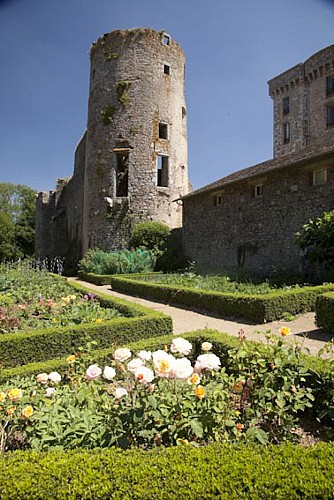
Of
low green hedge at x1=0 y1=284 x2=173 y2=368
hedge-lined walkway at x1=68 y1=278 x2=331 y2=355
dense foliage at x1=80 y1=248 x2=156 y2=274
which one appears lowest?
hedge-lined walkway at x1=68 y1=278 x2=331 y2=355

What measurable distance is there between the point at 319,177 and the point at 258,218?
9.81ft

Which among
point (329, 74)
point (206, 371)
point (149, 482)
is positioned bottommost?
point (149, 482)

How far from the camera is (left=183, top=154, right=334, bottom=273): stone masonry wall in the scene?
12117 mm

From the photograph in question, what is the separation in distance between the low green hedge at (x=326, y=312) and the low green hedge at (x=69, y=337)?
9.13 ft

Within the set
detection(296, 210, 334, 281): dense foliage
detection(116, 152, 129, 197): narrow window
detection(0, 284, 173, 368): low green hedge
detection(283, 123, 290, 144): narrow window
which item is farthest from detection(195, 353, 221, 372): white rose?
detection(283, 123, 290, 144): narrow window

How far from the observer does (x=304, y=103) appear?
30.2 meters

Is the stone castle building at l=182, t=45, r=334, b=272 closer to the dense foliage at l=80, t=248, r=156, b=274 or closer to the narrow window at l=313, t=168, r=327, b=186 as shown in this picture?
the narrow window at l=313, t=168, r=327, b=186

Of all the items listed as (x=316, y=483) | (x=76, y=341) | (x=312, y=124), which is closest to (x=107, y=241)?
(x=76, y=341)

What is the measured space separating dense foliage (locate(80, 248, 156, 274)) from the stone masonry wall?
229cm

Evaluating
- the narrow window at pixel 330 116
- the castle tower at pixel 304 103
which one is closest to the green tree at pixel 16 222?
the castle tower at pixel 304 103

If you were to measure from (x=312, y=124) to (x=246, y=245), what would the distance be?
20964mm

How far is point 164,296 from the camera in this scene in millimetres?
10367

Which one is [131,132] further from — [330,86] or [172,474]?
[172,474]

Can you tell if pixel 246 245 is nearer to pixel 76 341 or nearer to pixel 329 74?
pixel 76 341
